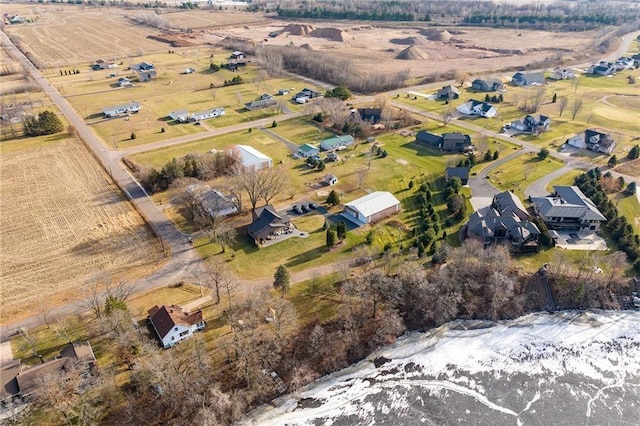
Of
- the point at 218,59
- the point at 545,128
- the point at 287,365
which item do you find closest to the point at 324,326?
the point at 287,365

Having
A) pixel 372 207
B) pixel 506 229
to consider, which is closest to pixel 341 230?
pixel 372 207

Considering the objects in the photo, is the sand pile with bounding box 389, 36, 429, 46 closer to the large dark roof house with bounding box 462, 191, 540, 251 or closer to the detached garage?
the detached garage

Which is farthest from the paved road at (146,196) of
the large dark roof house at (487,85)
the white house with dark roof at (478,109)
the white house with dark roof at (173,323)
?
the large dark roof house at (487,85)

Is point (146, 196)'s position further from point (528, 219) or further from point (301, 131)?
point (528, 219)

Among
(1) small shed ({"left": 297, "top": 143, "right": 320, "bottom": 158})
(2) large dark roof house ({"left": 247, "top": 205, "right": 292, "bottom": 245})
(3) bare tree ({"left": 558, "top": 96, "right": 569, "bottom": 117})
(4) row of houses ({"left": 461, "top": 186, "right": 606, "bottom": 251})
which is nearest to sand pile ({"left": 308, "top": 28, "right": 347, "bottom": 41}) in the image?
(3) bare tree ({"left": 558, "top": 96, "right": 569, "bottom": 117})

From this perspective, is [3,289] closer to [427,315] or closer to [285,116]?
[427,315]

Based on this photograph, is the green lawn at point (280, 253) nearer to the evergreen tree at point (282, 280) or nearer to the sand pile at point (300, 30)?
the evergreen tree at point (282, 280)

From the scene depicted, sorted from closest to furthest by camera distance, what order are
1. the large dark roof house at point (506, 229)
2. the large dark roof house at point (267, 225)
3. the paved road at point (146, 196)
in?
the paved road at point (146, 196), the large dark roof house at point (506, 229), the large dark roof house at point (267, 225)
